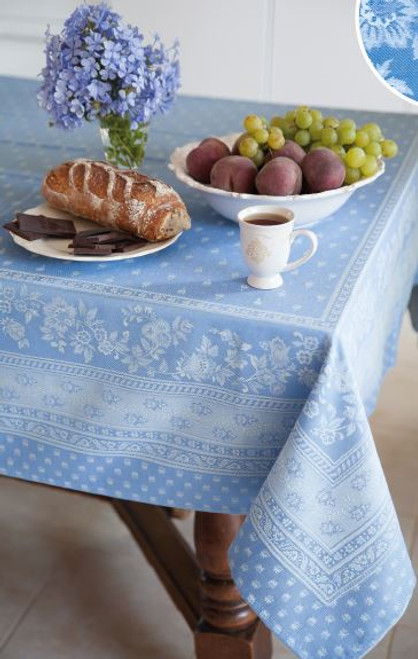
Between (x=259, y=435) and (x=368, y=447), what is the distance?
0.47 ft

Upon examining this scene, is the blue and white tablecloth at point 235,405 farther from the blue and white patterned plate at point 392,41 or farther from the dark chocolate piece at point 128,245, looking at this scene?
the blue and white patterned plate at point 392,41

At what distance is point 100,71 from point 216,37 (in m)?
2.14

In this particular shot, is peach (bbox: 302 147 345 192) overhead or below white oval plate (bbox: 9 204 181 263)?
overhead

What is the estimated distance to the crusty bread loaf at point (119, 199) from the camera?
125 centimetres

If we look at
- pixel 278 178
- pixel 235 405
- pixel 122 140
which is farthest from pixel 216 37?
pixel 235 405

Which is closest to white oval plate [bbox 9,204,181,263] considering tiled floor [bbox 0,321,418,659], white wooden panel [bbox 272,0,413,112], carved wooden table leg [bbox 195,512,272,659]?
carved wooden table leg [bbox 195,512,272,659]

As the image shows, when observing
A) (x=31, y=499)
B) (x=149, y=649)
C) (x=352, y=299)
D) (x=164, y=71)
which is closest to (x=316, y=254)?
(x=352, y=299)

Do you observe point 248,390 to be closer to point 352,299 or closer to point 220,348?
point 220,348

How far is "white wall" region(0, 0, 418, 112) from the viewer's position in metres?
3.23

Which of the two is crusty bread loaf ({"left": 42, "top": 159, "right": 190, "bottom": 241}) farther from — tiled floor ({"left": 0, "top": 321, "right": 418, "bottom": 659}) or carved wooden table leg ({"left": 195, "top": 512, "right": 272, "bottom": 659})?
tiled floor ({"left": 0, "top": 321, "right": 418, "bottom": 659})

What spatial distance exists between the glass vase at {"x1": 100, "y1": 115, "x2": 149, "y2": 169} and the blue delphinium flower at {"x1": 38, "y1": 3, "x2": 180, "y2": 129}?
4 centimetres

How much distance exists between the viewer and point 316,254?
1.27m

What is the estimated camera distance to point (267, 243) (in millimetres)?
1113

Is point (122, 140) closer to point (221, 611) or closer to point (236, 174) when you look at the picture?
point (236, 174)
